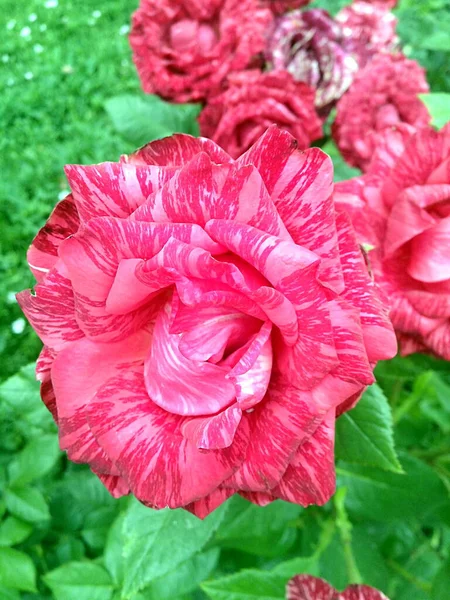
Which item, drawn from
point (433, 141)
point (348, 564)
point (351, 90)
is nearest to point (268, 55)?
point (351, 90)

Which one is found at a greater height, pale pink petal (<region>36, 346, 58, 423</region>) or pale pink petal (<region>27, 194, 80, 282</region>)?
pale pink petal (<region>27, 194, 80, 282</region>)

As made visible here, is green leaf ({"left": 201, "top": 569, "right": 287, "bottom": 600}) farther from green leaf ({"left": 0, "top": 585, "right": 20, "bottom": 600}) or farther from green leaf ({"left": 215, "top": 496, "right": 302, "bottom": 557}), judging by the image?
green leaf ({"left": 0, "top": 585, "right": 20, "bottom": 600})

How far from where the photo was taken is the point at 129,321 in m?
0.46

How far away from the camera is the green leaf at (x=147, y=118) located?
1.12m

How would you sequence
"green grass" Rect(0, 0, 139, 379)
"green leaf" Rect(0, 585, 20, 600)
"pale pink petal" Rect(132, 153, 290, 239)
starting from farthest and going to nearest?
1. "green grass" Rect(0, 0, 139, 379)
2. "green leaf" Rect(0, 585, 20, 600)
3. "pale pink petal" Rect(132, 153, 290, 239)

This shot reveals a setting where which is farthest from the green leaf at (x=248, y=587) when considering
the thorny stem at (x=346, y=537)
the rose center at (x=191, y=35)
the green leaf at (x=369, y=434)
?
the rose center at (x=191, y=35)

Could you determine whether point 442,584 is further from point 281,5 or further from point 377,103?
point 281,5

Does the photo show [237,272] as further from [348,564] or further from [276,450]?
[348,564]

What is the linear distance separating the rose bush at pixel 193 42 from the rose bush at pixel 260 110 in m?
0.07

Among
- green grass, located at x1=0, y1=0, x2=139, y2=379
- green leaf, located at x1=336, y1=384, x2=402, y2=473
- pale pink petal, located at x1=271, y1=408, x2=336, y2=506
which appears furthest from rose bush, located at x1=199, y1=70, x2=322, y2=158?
green grass, located at x1=0, y1=0, x2=139, y2=379

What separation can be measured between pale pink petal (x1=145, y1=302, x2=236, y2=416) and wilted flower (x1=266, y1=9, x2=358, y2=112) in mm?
688

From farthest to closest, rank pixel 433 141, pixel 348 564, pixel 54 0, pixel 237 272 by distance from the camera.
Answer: pixel 54 0 < pixel 348 564 < pixel 433 141 < pixel 237 272

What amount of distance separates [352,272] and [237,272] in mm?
94

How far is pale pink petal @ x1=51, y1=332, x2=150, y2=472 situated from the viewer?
44 cm
